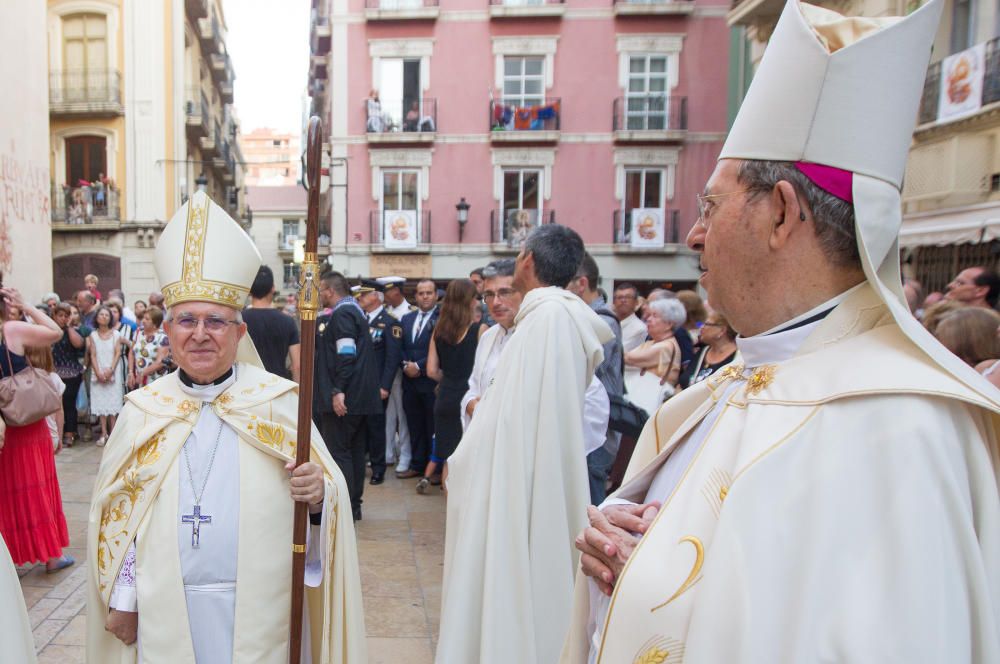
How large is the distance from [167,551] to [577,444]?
1617mm

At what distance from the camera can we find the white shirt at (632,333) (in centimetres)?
Answer: 614

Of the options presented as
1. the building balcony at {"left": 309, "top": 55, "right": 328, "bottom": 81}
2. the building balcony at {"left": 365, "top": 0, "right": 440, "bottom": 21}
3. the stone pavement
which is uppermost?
the building balcony at {"left": 309, "top": 55, "right": 328, "bottom": 81}

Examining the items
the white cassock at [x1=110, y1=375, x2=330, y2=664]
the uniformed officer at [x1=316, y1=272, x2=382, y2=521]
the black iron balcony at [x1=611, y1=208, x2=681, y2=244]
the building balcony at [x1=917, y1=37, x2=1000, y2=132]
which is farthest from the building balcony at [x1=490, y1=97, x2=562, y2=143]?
the white cassock at [x1=110, y1=375, x2=330, y2=664]

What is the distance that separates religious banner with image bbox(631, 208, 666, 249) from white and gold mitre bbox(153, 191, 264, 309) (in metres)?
18.8

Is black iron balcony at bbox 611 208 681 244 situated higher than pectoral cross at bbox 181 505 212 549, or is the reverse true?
black iron balcony at bbox 611 208 681 244

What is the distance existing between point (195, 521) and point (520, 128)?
19.5m

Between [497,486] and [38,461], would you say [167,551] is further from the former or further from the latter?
[38,461]

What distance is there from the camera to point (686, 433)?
1557mm

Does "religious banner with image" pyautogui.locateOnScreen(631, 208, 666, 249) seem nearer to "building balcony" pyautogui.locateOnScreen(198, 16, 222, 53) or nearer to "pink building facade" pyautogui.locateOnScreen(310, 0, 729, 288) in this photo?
"pink building facade" pyautogui.locateOnScreen(310, 0, 729, 288)

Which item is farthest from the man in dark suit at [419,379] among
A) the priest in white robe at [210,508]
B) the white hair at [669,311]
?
the priest in white robe at [210,508]

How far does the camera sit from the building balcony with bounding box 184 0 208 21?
2469 cm

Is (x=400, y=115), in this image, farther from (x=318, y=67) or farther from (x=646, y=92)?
(x=318, y=67)

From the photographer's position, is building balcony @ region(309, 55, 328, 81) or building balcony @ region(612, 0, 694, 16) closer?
building balcony @ region(612, 0, 694, 16)

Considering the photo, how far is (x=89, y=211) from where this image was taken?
67.7ft
